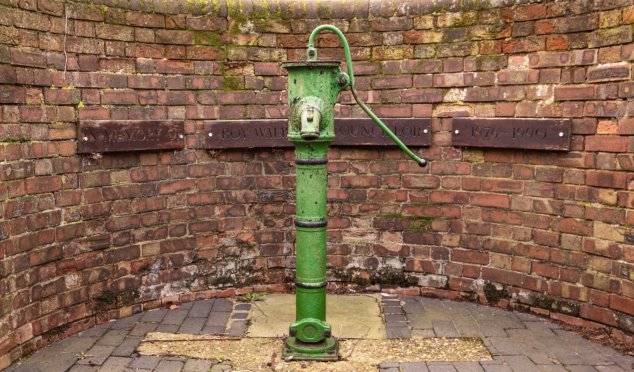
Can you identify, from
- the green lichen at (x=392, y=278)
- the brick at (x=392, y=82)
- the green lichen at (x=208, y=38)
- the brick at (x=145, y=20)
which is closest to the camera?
the brick at (x=145, y=20)

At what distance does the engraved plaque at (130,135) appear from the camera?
3.86 meters

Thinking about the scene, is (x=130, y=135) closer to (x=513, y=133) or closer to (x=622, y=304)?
(x=513, y=133)

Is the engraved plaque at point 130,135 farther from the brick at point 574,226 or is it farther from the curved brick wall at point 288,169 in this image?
the brick at point 574,226

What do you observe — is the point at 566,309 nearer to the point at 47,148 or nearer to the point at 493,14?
the point at 493,14

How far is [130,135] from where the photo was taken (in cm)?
407

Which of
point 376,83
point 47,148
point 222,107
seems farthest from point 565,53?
point 47,148

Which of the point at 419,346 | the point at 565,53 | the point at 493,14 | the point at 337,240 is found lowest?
the point at 419,346

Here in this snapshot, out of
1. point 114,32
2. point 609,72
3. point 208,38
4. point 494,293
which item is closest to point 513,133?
point 609,72

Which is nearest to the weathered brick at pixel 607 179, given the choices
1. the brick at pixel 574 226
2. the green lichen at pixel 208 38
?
the brick at pixel 574 226

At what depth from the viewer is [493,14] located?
164 inches

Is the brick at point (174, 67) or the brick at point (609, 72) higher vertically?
the brick at point (174, 67)

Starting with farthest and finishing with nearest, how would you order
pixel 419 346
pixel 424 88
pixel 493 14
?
pixel 424 88 < pixel 493 14 < pixel 419 346

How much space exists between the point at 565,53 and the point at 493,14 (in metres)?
0.60

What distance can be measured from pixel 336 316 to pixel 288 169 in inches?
49.1
